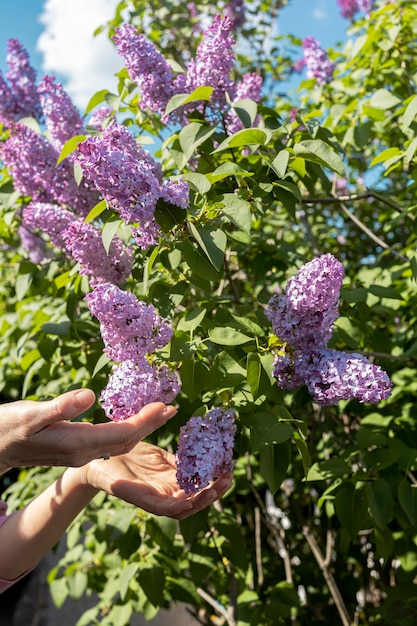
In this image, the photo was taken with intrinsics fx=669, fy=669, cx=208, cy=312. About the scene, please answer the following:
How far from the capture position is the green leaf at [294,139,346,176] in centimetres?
131

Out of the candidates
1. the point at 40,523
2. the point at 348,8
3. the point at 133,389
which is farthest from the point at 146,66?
the point at 348,8

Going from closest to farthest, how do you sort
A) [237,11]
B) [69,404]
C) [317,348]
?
[69,404] → [317,348] → [237,11]

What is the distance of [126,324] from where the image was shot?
46.3 inches

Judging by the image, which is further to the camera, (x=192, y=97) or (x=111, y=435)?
(x=192, y=97)

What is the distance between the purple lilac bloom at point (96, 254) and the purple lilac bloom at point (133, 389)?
1.00 ft

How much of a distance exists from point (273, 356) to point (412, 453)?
59 centimetres

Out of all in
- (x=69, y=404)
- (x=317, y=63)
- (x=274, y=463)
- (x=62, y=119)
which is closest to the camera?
(x=69, y=404)

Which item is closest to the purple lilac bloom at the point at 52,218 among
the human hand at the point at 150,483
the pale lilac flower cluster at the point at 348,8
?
the human hand at the point at 150,483

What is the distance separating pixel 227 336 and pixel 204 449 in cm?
23

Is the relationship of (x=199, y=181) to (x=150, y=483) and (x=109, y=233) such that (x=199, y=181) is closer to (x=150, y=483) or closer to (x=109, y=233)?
(x=109, y=233)

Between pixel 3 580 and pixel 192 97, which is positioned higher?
pixel 192 97

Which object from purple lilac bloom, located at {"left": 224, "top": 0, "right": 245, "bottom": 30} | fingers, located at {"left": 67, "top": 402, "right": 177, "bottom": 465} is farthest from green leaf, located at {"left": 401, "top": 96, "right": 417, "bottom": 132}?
purple lilac bloom, located at {"left": 224, "top": 0, "right": 245, "bottom": 30}

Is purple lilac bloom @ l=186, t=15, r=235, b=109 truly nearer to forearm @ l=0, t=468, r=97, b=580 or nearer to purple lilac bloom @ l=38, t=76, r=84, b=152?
purple lilac bloom @ l=38, t=76, r=84, b=152

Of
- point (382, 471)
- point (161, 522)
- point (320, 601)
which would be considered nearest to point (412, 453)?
point (382, 471)
